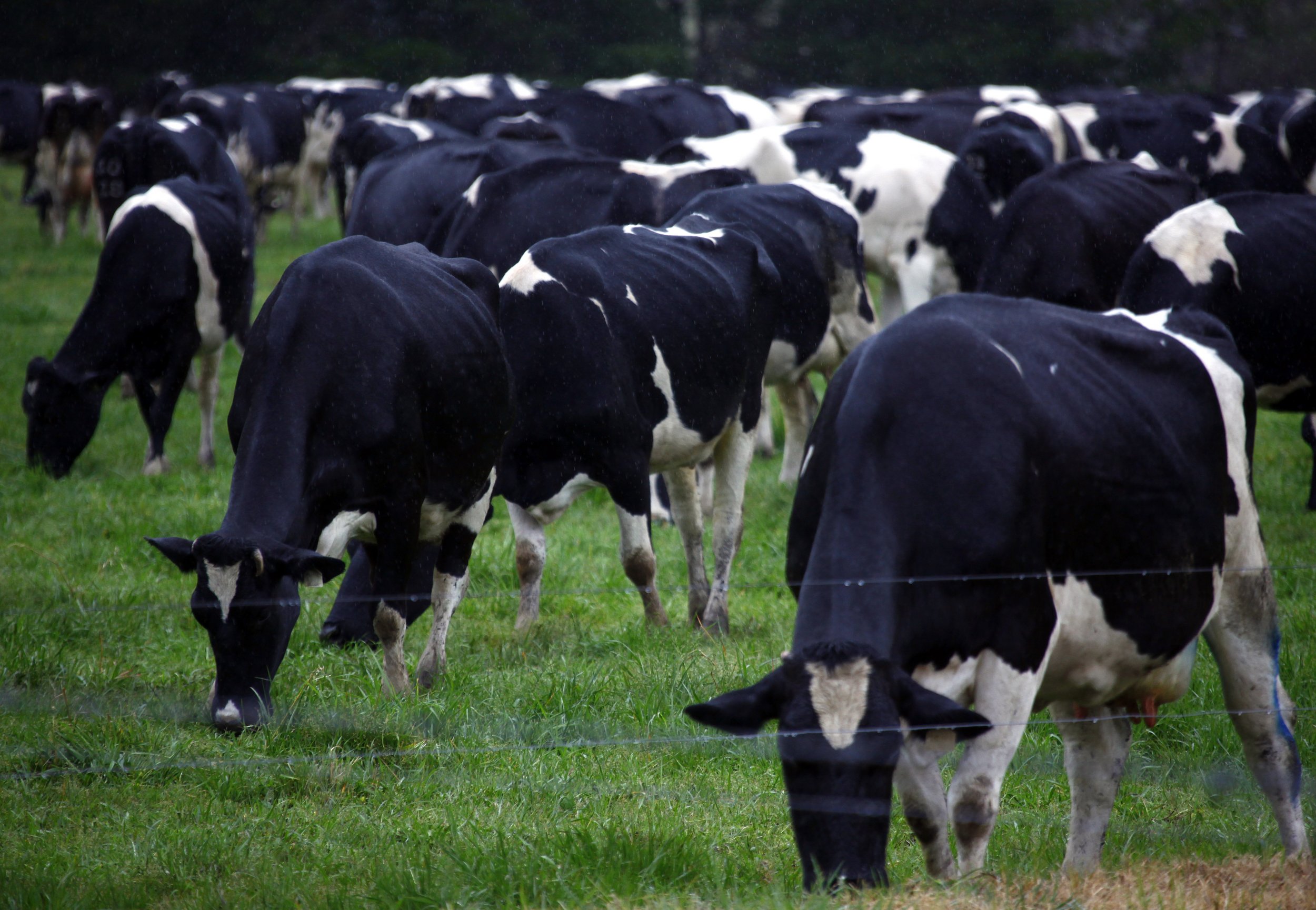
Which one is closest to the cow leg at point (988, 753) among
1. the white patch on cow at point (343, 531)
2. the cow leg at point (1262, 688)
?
the cow leg at point (1262, 688)

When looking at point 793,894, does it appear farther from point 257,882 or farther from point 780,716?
point 257,882

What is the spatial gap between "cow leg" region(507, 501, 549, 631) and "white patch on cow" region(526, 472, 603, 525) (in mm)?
51

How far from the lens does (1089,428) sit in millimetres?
3551

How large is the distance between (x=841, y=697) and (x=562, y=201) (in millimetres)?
7105

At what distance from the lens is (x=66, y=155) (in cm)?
2133

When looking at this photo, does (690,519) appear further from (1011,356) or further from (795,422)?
(1011,356)

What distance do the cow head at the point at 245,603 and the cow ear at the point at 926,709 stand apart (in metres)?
2.03

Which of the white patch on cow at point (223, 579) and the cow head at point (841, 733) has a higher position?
the cow head at point (841, 733)

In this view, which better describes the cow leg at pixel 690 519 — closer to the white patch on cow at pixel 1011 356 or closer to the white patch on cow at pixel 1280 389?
the white patch on cow at pixel 1280 389

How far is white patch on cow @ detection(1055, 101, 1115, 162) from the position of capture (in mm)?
17297

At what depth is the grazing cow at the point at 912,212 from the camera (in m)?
11.3

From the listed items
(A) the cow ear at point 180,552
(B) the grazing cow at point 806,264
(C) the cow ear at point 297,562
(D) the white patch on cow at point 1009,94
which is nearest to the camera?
(C) the cow ear at point 297,562

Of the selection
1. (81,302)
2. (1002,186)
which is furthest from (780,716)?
(81,302)

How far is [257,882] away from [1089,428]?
8.07ft
